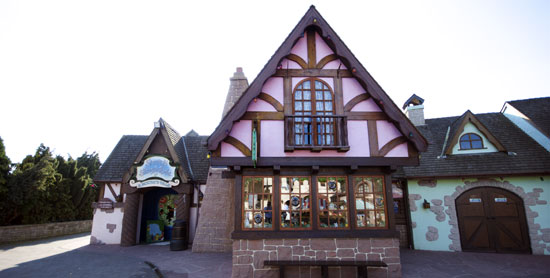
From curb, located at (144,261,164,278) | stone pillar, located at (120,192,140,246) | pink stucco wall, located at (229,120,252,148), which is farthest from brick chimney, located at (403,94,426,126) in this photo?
stone pillar, located at (120,192,140,246)

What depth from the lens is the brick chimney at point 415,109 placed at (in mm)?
14734

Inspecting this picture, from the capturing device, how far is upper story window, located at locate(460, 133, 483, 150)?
459 inches

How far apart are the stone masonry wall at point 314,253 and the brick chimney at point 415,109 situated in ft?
30.9

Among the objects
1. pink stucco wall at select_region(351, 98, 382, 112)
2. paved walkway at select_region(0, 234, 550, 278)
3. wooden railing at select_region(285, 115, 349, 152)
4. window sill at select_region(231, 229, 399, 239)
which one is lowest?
paved walkway at select_region(0, 234, 550, 278)

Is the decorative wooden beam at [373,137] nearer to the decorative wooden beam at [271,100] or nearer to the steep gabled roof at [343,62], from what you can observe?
the steep gabled roof at [343,62]

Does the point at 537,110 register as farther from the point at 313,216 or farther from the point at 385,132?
the point at 313,216

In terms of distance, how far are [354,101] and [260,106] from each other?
2.74 m

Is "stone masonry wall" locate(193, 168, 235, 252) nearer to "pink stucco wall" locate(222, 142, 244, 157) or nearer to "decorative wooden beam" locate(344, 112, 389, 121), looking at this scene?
"pink stucco wall" locate(222, 142, 244, 157)

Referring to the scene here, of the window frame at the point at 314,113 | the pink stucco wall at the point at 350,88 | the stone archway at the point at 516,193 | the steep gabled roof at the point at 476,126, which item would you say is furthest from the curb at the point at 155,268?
the steep gabled roof at the point at 476,126

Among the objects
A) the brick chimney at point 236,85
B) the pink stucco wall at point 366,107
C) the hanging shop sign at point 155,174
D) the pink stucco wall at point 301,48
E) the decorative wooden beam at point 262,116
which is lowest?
the hanging shop sign at point 155,174

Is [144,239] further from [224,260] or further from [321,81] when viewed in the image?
[321,81]

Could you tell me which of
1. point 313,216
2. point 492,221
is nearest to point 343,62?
point 313,216

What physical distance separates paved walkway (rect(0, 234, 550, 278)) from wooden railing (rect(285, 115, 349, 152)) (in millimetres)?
3998

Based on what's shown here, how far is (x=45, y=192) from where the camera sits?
14523mm
